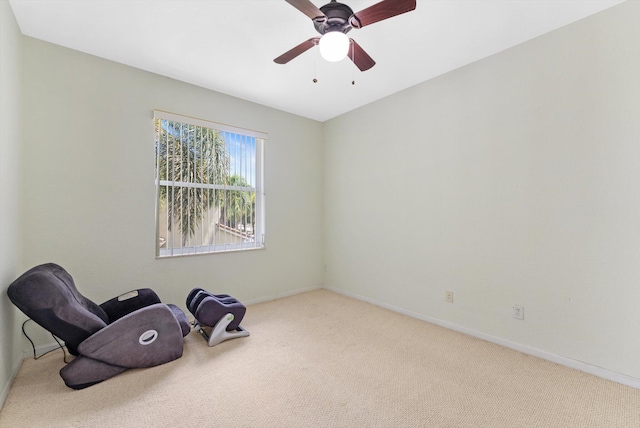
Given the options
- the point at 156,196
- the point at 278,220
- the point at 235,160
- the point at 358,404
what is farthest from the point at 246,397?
the point at 235,160

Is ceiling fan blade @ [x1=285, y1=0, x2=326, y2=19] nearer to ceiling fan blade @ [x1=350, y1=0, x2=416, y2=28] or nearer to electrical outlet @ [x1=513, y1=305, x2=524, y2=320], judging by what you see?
ceiling fan blade @ [x1=350, y1=0, x2=416, y2=28]

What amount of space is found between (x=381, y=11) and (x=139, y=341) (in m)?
2.79

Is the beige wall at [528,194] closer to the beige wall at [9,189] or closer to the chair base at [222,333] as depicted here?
the chair base at [222,333]

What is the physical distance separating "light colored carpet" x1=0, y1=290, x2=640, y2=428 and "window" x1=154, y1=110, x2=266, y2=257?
1.18m

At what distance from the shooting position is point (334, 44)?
170 centimetres

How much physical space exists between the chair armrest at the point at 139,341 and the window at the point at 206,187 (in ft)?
3.37

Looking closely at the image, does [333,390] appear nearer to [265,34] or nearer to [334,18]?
[334,18]

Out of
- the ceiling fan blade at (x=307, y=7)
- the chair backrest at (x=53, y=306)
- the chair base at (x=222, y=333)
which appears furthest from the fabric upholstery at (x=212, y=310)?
the ceiling fan blade at (x=307, y=7)

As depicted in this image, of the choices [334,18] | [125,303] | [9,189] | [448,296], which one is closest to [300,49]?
[334,18]

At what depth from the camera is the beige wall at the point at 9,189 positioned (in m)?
1.77

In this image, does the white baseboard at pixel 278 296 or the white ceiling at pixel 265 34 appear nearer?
the white ceiling at pixel 265 34

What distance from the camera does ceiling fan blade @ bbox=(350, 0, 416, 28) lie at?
1.53 meters

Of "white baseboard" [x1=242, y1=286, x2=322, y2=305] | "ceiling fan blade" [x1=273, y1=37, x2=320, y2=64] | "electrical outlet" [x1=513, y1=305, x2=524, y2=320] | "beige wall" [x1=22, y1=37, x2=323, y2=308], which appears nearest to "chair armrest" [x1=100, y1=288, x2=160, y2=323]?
"beige wall" [x1=22, y1=37, x2=323, y2=308]

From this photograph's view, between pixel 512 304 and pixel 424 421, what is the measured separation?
147 cm
